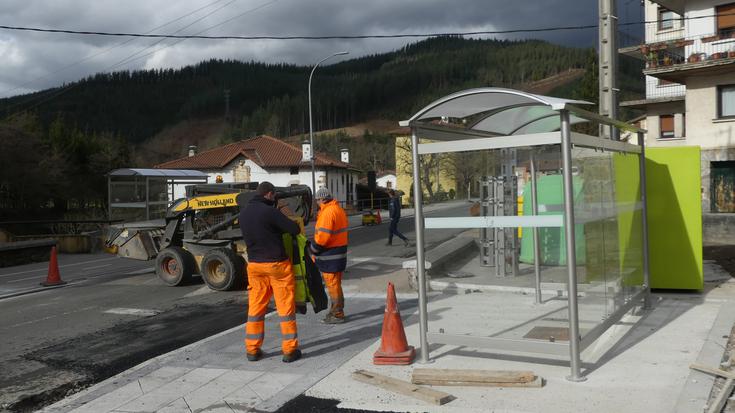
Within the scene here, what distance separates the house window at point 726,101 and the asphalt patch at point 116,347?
23.1 meters

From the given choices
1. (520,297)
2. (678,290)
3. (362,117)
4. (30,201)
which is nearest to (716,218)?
(678,290)

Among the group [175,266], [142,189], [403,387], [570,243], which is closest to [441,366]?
[403,387]

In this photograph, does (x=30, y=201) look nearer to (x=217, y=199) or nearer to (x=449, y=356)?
(x=217, y=199)

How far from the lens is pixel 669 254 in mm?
9031

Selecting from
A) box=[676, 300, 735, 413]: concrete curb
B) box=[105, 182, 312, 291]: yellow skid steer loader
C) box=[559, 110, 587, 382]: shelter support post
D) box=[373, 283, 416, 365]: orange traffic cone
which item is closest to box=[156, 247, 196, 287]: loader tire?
box=[105, 182, 312, 291]: yellow skid steer loader

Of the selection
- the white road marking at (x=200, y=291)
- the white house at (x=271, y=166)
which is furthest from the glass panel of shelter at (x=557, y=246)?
the white house at (x=271, y=166)

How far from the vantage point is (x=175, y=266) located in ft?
41.0

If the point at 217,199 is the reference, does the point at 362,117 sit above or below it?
above

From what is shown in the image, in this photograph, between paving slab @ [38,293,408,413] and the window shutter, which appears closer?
paving slab @ [38,293,408,413]

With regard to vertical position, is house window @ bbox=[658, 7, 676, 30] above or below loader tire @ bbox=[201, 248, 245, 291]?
above

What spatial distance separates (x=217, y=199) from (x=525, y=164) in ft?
18.5

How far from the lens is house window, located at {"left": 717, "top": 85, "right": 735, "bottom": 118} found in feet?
83.9

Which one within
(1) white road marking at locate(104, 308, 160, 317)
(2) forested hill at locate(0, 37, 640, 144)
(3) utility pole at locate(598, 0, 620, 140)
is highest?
(2) forested hill at locate(0, 37, 640, 144)

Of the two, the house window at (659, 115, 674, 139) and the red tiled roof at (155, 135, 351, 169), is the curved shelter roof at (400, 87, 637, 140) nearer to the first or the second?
the house window at (659, 115, 674, 139)
